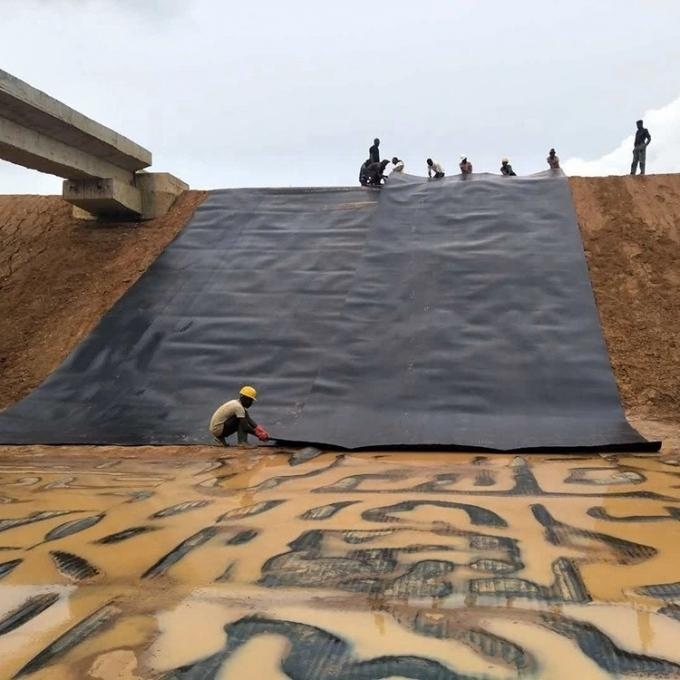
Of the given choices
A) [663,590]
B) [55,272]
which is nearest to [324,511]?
[663,590]

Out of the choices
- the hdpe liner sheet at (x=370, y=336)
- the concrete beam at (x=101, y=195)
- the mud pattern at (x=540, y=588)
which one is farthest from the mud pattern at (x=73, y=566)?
the concrete beam at (x=101, y=195)

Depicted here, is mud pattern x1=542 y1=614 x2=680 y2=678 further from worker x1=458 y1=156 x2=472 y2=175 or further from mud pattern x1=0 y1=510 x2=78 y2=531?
worker x1=458 y1=156 x2=472 y2=175

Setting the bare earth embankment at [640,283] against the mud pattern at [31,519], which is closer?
the mud pattern at [31,519]

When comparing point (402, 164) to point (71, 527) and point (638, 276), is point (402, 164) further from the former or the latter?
point (71, 527)

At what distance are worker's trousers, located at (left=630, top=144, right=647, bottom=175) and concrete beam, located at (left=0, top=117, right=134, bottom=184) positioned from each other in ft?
34.2

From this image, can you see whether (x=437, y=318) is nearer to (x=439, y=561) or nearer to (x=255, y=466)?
(x=255, y=466)

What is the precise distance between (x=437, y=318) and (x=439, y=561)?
5.70 metres

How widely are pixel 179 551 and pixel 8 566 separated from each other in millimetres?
917

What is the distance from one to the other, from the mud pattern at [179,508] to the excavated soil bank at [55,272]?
210 inches

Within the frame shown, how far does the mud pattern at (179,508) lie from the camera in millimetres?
4441

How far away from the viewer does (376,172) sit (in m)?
13.9

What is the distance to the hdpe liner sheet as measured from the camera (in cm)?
715

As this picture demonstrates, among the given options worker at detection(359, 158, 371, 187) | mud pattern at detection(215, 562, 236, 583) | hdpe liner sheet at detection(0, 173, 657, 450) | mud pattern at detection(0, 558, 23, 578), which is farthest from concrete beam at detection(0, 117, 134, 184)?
mud pattern at detection(215, 562, 236, 583)

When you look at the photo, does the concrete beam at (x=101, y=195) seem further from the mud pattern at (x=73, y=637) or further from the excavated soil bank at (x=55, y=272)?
the mud pattern at (x=73, y=637)
